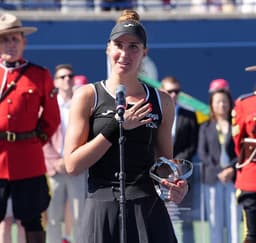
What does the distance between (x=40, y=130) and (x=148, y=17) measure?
7.32 meters

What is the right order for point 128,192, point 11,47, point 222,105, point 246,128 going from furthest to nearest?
point 222,105 < point 246,128 < point 11,47 < point 128,192

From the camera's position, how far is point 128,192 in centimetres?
528

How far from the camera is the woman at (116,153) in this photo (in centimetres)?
524

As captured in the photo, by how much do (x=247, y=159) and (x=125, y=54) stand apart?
3.07 metres

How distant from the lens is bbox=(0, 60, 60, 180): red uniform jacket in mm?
7809

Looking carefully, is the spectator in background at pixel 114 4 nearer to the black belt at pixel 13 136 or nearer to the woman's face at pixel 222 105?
the woman's face at pixel 222 105

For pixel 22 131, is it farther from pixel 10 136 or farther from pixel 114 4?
pixel 114 4

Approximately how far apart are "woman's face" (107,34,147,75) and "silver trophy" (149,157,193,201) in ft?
1.66

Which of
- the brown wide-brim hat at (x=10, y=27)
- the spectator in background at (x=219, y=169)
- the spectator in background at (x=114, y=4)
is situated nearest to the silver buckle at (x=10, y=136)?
the brown wide-brim hat at (x=10, y=27)

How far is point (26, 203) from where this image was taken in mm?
7754

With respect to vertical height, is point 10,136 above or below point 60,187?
above

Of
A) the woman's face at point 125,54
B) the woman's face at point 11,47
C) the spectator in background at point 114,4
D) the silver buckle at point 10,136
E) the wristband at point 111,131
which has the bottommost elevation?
the wristband at point 111,131

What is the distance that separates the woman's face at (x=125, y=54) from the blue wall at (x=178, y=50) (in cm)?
904

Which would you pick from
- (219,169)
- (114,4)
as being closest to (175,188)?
(219,169)
